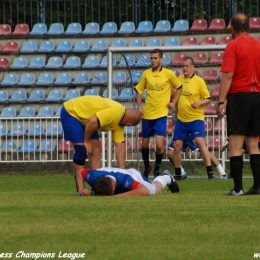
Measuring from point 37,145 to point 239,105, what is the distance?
11.9m

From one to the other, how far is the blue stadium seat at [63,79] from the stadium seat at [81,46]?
3.28 feet

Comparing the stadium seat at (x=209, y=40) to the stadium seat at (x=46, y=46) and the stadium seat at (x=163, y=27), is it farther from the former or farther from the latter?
the stadium seat at (x=46, y=46)

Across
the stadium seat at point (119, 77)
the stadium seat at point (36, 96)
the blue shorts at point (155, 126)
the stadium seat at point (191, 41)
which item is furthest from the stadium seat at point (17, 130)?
the blue shorts at point (155, 126)

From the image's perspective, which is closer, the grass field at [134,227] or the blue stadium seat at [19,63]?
the grass field at [134,227]

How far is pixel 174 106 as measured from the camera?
53.8 feet

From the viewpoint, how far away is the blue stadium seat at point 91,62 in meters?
24.4

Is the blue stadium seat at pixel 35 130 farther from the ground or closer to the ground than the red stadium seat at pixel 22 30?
closer to the ground

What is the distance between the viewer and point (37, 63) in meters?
25.0

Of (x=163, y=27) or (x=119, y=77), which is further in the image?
(x=163, y=27)

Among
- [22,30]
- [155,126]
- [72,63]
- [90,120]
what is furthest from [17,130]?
[90,120]

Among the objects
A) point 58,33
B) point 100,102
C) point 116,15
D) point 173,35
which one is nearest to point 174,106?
point 100,102

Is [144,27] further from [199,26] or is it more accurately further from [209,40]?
[209,40]

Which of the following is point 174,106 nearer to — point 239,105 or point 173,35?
point 239,105

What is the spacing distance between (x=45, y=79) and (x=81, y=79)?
104 cm
